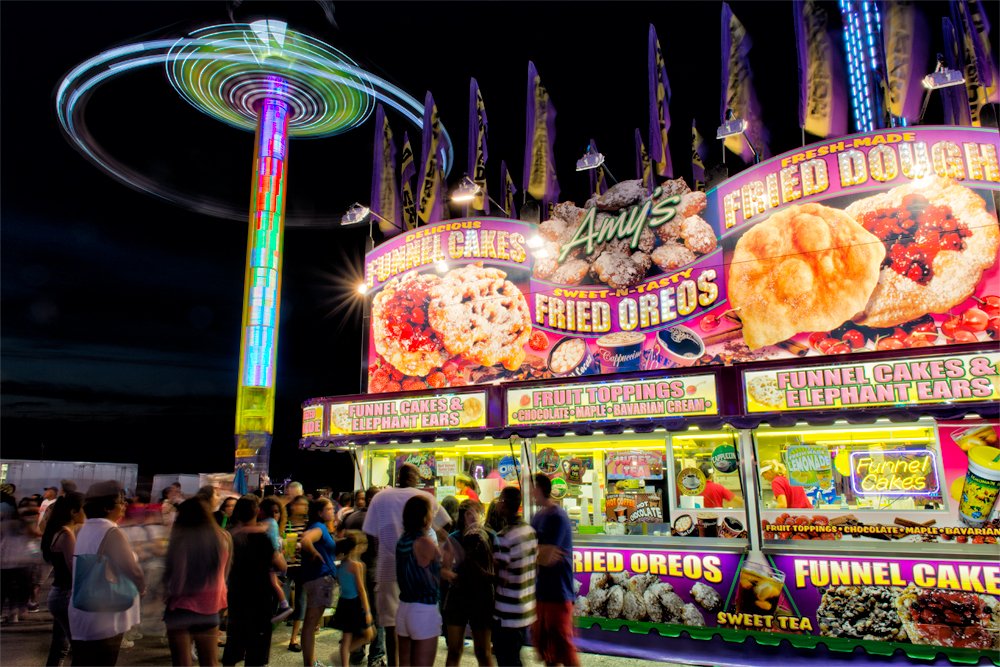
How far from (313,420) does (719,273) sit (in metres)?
9.16

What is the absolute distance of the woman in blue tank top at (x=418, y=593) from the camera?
4.98m

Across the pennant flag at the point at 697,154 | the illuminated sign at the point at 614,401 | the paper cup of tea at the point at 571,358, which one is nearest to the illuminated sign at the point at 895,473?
the illuminated sign at the point at 614,401

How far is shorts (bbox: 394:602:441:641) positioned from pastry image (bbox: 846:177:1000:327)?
9.84 m

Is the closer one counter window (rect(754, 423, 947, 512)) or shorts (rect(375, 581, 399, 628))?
shorts (rect(375, 581, 399, 628))

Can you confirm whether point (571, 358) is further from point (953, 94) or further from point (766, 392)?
point (953, 94)

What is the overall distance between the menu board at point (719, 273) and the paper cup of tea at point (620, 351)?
0.14 ft

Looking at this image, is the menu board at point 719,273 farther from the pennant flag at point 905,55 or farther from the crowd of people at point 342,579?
the crowd of people at point 342,579

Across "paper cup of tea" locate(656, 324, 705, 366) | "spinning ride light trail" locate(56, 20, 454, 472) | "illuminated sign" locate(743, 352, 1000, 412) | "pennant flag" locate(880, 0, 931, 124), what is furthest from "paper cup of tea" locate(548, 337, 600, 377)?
"spinning ride light trail" locate(56, 20, 454, 472)

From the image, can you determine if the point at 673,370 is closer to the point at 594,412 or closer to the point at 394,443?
the point at 594,412

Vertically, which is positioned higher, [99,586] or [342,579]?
[99,586]

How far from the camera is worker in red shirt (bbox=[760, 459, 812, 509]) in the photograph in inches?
409

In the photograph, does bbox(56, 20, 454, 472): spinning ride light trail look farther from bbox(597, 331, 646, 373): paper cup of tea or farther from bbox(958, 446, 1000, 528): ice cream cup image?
bbox(958, 446, 1000, 528): ice cream cup image

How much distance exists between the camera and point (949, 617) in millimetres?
7797

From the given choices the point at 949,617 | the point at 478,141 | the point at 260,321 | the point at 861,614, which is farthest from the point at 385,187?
the point at 949,617
